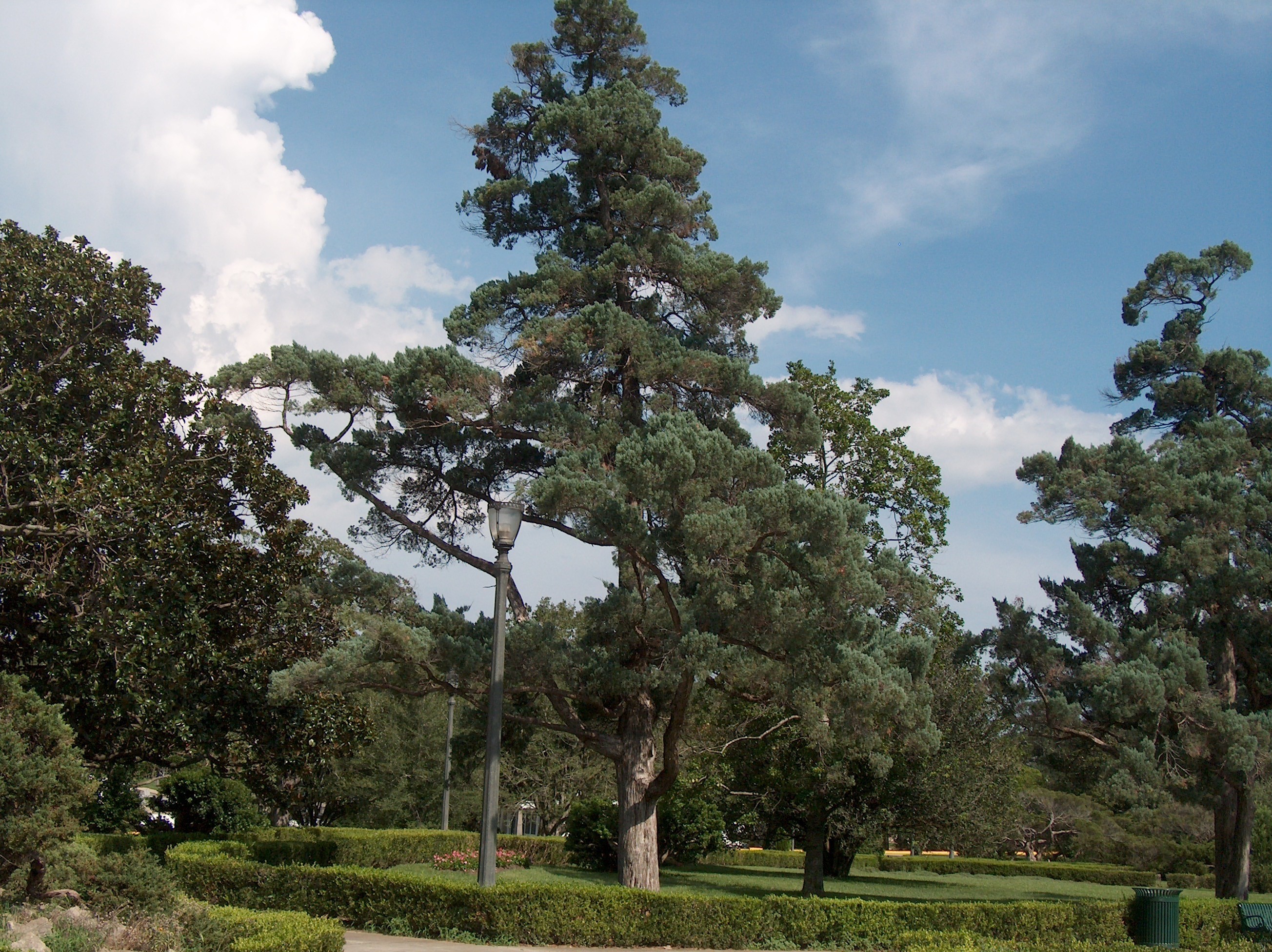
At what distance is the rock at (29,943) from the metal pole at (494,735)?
4253 mm

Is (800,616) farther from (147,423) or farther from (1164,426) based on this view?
(1164,426)

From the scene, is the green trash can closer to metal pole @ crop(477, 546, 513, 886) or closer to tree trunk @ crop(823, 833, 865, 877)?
metal pole @ crop(477, 546, 513, 886)

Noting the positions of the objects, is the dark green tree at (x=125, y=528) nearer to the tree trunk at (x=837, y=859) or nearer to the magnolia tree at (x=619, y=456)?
the magnolia tree at (x=619, y=456)

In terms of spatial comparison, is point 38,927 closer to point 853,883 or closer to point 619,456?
point 619,456

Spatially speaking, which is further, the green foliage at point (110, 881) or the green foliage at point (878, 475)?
the green foliage at point (878, 475)

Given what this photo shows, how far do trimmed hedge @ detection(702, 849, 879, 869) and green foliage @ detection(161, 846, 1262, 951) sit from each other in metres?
23.4

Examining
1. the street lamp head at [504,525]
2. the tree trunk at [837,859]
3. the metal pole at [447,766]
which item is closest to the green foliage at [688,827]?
the tree trunk at [837,859]

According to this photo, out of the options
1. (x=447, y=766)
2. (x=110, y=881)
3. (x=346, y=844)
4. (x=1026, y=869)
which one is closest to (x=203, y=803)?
(x=346, y=844)

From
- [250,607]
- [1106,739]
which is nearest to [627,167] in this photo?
[250,607]

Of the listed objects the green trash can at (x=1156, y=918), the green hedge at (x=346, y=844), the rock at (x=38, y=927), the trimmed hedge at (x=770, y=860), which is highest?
the rock at (x=38, y=927)

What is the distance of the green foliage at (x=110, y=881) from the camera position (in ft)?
35.9

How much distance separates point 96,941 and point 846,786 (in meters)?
15.4

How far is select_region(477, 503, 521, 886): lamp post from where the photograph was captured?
11.2 meters

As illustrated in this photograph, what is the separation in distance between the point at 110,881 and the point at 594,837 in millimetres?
15587
